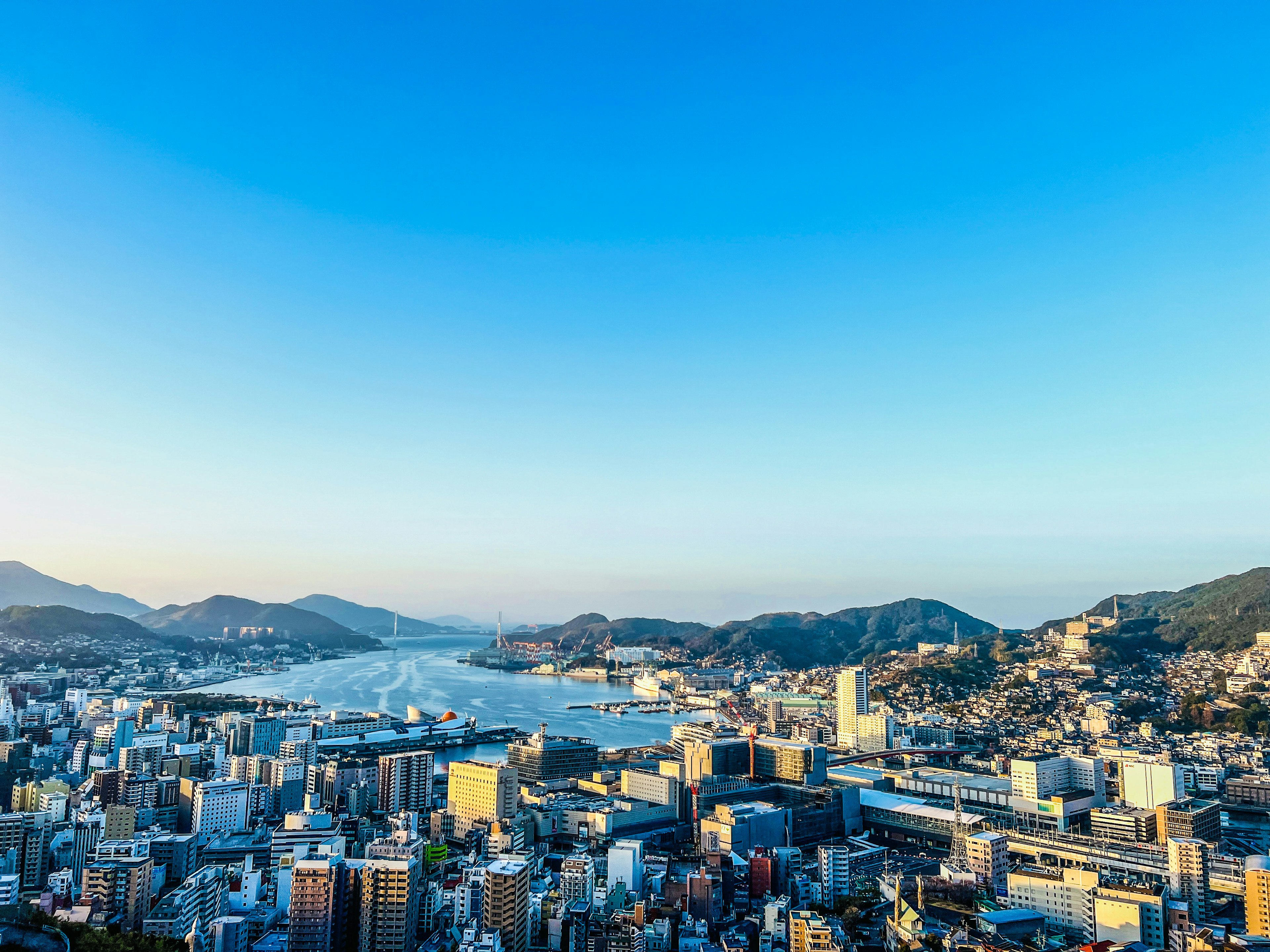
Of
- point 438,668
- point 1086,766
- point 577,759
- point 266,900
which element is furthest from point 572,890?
point 438,668

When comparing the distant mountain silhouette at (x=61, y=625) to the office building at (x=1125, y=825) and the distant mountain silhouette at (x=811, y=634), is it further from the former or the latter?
the office building at (x=1125, y=825)

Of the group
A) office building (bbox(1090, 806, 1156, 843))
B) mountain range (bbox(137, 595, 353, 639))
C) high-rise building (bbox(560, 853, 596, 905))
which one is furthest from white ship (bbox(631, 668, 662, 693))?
mountain range (bbox(137, 595, 353, 639))

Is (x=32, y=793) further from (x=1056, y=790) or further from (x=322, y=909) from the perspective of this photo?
(x=1056, y=790)

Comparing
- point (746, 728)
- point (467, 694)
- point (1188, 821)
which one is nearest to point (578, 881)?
point (1188, 821)

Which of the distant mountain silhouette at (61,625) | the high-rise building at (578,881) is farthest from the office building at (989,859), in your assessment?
the distant mountain silhouette at (61,625)

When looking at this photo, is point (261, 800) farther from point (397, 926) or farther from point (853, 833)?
point (853, 833)
